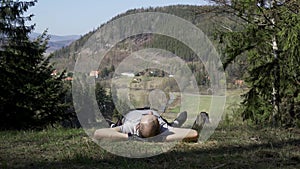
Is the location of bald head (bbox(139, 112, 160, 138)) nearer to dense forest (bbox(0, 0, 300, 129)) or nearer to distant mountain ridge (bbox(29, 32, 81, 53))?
dense forest (bbox(0, 0, 300, 129))

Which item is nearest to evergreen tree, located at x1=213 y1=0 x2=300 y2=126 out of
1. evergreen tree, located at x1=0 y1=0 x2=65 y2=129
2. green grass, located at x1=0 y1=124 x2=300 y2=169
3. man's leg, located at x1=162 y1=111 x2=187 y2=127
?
man's leg, located at x1=162 y1=111 x2=187 y2=127

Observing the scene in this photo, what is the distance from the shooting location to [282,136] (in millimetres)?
7863

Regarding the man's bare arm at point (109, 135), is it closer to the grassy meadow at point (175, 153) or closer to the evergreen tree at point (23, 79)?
the grassy meadow at point (175, 153)

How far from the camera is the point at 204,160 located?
18.4 ft

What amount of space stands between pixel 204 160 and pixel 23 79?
68.7ft

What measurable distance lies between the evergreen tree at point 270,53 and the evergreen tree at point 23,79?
34.6 ft

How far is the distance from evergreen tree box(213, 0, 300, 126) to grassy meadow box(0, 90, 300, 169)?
12.8ft

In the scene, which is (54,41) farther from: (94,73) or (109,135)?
(109,135)

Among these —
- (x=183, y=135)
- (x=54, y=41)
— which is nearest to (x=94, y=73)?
(x=183, y=135)

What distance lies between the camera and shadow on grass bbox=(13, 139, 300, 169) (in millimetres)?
5297

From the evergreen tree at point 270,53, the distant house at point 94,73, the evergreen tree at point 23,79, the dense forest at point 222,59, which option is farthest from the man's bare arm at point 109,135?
the evergreen tree at point 23,79

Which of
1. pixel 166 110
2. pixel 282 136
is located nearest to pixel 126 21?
pixel 166 110

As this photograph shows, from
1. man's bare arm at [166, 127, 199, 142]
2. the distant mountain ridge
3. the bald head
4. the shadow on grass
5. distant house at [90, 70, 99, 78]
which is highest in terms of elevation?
the distant mountain ridge

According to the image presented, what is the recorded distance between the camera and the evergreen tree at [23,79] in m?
21.4
